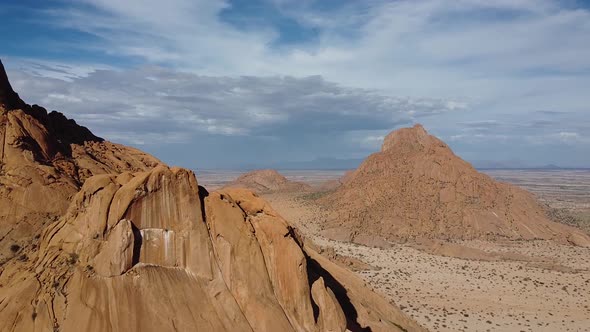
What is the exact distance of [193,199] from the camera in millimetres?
21703

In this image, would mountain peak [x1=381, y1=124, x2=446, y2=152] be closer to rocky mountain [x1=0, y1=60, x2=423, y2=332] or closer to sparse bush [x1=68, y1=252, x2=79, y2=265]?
rocky mountain [x1=0, y1=60, x2=423, y2=332]

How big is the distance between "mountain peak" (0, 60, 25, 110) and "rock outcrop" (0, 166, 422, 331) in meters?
11.4

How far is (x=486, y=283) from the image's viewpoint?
56469mm

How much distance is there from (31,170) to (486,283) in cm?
5103

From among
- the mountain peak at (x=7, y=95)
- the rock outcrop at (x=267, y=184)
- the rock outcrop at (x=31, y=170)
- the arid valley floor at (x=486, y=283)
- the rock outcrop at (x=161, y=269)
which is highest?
the mountain peak at (x=7, y=95)

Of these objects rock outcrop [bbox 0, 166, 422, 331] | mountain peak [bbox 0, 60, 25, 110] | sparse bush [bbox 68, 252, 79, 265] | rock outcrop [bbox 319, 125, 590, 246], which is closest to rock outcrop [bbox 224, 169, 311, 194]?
rock outcrop [bbox 319, 125, 590, 246]

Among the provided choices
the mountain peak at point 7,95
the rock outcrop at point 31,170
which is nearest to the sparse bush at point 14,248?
the rock outcrop at point 31,170

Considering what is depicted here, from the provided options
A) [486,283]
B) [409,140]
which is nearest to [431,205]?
[409,140]

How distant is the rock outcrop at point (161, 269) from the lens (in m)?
18.9

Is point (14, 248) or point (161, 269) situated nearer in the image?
point (161, 269)

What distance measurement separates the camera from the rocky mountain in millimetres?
19031

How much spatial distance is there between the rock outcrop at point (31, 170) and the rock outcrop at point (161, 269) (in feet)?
8.78

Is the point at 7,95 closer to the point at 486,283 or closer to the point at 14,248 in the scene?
the point at 14,248

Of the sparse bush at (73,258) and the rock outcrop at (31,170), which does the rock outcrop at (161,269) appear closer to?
the sparse bush at (73,258)
